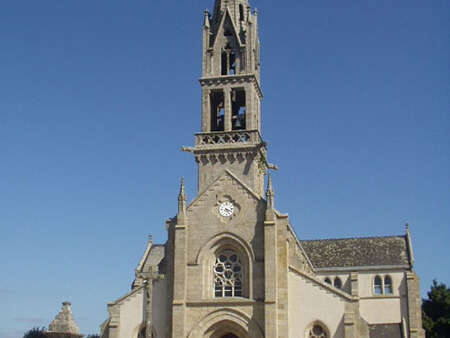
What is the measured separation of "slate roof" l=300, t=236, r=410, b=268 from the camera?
200 ft

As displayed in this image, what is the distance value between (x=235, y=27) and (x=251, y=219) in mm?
15594

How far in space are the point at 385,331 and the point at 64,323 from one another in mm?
38016

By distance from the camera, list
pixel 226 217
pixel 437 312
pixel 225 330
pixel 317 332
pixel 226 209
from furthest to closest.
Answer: pixel 437 312, pixel 226 209, pixel 226 217, pixel 225 330, pixel 317 332

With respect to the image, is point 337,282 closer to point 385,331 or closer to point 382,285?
point 382,285

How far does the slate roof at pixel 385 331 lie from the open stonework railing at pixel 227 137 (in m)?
18.9

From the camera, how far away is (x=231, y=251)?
143 ft

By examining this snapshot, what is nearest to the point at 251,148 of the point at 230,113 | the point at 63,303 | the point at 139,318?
the point at 230,113

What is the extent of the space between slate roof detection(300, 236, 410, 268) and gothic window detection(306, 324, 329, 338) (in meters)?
20.9

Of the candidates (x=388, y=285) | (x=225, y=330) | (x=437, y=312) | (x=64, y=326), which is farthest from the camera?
(x=437, y=312)

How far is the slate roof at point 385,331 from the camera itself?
5331cm

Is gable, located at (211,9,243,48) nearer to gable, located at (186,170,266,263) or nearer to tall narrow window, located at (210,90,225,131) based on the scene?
tall narrow window, located at (210,90,225,131)

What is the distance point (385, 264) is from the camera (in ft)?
199

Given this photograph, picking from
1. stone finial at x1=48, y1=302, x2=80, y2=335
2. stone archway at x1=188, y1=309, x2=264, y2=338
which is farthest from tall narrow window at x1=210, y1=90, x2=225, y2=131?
stone finial at x1=48, y1=302, x2=80, y2=335

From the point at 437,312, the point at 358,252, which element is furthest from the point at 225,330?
the point at 437,312
